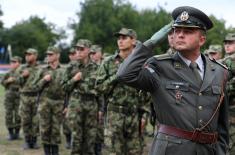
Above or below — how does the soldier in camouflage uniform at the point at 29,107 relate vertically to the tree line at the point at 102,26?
below

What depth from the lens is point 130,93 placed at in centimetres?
685

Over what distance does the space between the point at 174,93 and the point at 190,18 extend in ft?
1.91

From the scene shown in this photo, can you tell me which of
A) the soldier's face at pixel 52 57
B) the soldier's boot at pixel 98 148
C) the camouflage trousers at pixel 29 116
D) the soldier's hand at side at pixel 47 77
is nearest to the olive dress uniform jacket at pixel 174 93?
the soldier's hand at side at pixel 47 77

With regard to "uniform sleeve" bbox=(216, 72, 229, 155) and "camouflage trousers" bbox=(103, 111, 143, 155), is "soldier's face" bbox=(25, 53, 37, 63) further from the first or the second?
"uniform sleeve" bbox=(216, 72, 229, 155)

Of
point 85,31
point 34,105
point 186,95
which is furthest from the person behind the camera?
point 85,31

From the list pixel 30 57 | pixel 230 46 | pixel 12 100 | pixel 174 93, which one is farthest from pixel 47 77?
pixel 174 93

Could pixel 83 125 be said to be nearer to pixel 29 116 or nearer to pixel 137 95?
pixel 137 95

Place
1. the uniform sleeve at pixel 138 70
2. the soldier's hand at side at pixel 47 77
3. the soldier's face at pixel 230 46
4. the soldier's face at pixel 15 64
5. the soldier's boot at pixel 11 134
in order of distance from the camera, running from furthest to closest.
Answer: the soldier's face at pixel 15 64 < the soldier's boot at pixel 11 134 < the soldier's hand at side at pixel 47 77 < the soldier's face at pixel 230 46 < the uniform sleeve at pixel 138 70

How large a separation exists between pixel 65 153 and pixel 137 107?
157 inches

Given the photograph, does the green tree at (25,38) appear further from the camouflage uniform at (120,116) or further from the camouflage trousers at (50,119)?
the camouflage uniform at (120,116)

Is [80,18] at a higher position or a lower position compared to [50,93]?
higher

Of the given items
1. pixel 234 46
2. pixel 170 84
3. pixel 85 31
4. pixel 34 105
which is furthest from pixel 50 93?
pixel 85 31

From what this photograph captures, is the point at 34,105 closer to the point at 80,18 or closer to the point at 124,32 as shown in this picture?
the point at 124,32

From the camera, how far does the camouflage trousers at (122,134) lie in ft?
22.2
